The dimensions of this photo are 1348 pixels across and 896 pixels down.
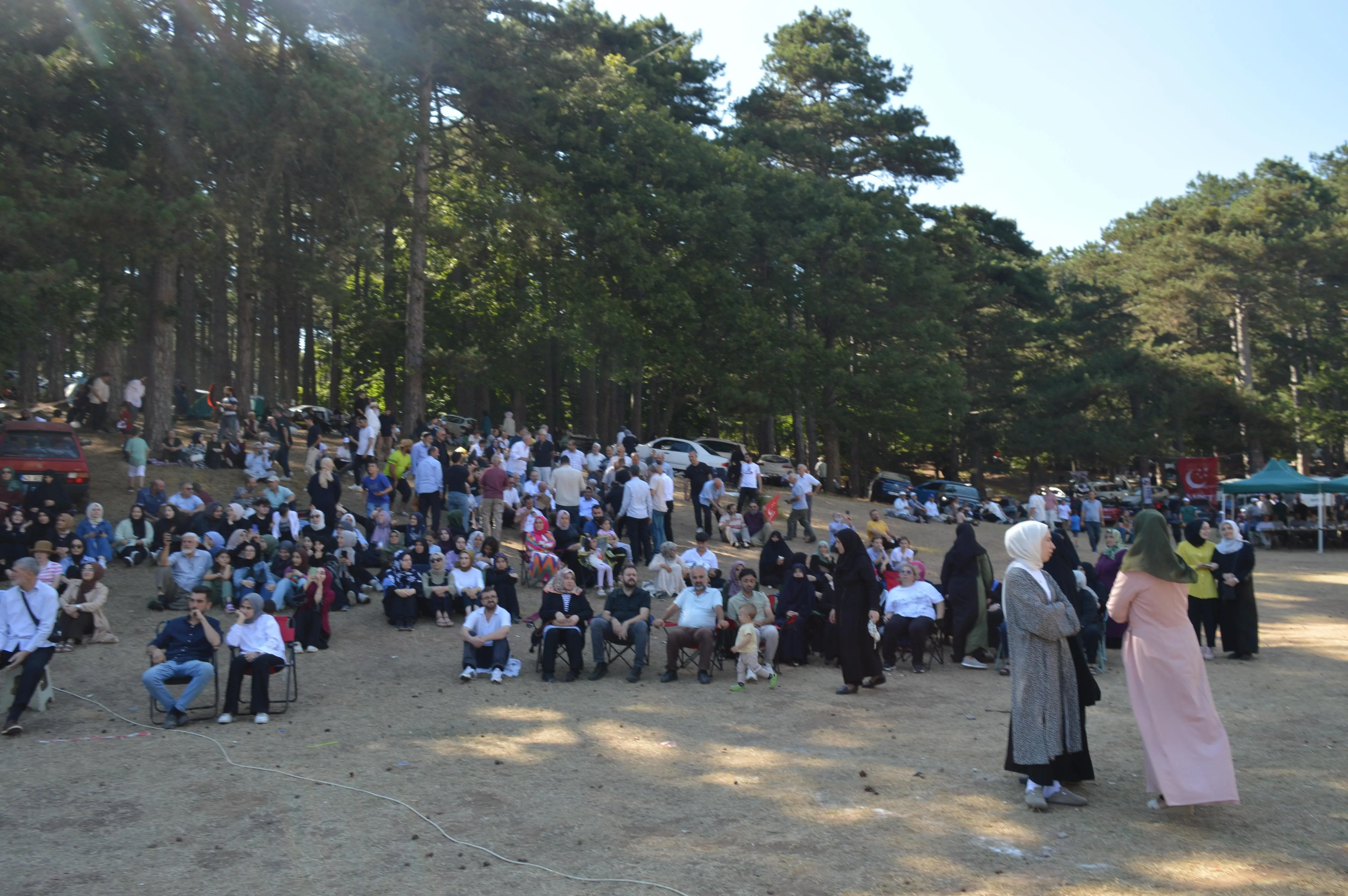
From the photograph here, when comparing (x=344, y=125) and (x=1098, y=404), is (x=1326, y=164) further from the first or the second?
(x=344, y=125)

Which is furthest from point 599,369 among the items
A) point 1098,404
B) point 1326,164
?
point 1326,164

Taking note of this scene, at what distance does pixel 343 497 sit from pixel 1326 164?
55375 mm

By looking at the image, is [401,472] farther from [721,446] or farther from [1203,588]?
[721,446]

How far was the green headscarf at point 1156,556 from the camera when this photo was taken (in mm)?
5672

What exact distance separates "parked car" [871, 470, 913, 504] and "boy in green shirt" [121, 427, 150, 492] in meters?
22.2

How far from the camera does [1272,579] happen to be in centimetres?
1969

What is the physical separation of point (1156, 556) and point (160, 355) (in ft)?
66.6

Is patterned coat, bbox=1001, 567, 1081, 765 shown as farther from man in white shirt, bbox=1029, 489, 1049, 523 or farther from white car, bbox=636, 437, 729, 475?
white car, bbox=636, 437, 729, 475

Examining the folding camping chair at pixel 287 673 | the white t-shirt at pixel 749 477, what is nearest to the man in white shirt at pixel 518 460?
the white t-shirt at pixel 749 477

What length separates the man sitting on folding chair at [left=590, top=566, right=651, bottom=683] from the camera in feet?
35.8

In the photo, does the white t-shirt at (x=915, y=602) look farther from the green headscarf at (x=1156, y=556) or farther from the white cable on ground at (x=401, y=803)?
the white cable on ground at (x=401, y=803)

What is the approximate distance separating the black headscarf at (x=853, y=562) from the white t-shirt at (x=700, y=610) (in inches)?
77.0

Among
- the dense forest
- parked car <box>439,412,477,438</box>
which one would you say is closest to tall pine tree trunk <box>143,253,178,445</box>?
the dense forest

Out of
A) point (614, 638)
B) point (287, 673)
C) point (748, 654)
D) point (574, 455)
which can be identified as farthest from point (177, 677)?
point (574, 455)
